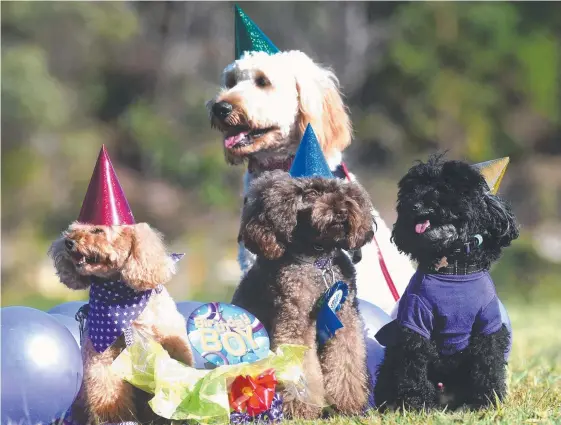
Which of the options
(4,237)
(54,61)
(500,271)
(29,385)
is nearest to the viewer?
(29,385)

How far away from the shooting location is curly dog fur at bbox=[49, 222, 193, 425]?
13.9ft

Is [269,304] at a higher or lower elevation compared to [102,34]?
lower

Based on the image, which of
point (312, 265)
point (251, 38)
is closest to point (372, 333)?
point (312, 265)

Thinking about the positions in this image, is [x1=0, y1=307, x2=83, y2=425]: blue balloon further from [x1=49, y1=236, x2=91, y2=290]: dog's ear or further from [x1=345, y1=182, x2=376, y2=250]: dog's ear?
[x1=345, y1=182, x2=376, y2=250]: dog's ear

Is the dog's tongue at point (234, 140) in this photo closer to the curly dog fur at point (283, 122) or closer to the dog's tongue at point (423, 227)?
the curly dog fur at point (283, 122)

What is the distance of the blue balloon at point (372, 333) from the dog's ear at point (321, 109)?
104 cm

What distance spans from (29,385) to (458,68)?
17912 millimetres

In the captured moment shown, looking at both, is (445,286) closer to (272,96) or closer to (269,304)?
(269,304)

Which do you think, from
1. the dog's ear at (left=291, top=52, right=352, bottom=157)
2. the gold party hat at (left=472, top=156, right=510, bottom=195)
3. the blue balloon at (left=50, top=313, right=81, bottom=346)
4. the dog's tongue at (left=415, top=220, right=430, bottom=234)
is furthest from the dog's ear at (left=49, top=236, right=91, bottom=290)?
the gold party hat at (left=472, top=156, right=510, bottom=195)

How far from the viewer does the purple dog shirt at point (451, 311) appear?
14.0 feet

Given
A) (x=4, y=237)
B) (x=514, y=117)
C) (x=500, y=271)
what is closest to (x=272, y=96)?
(x=500, y=271)

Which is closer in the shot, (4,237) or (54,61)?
(4,237)

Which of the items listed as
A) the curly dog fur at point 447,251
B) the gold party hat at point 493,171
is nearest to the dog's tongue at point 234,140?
the curly dog fur at point 447,251

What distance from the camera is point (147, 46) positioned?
2133cm
